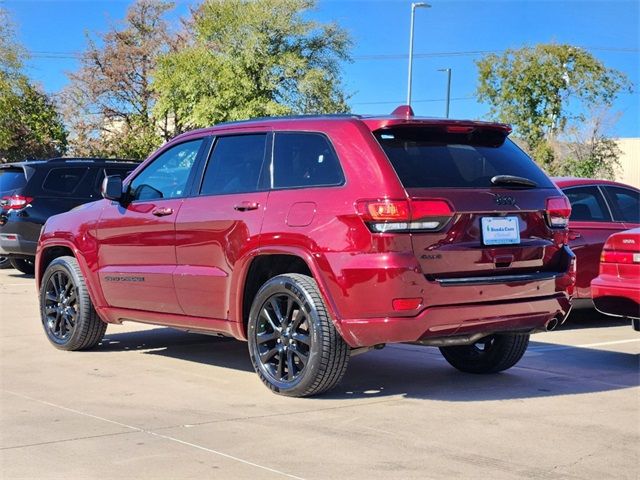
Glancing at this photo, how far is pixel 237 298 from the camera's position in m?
Answer: 6.18

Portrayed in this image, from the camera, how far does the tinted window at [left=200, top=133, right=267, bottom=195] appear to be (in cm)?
633

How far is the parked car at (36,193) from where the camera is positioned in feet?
45.4

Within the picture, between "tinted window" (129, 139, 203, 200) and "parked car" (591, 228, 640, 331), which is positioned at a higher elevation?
"tinted window" (129, 139, 203, 200)

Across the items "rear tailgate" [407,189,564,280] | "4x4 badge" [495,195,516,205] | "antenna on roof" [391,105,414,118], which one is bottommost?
"rear tailgate" [407,189,564,280]

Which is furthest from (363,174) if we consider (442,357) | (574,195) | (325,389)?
(574,195)

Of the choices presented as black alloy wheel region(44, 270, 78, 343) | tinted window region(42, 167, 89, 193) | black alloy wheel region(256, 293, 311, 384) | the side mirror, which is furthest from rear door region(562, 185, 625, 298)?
tinted window region(42, 167, 89, 193)

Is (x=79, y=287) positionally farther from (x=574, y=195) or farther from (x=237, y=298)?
(x=574, y=195)

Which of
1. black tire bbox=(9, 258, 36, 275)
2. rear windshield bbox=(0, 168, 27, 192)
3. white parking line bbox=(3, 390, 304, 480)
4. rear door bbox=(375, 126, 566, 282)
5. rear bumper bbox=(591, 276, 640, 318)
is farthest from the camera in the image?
black tire bbox=(9, 258, 36, 275)

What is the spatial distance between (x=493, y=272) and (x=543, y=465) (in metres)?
1.51

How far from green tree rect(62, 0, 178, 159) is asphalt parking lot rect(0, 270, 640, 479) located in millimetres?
42572

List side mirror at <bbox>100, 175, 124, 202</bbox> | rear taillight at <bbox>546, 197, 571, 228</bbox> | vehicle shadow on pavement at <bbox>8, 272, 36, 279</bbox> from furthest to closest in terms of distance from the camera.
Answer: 1. vehicle shadow on pavement at <bbox>8, 272, 36, 279</bbox>
2. side mirror at <bbox>100, 175, 124, 202</bbox>
3. rear taillight at <bbox>546, 197, 571, 228</bbox>

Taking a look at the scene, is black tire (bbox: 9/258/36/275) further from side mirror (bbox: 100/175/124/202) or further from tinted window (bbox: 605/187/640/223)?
tinted window (bbox: 605/187/640/223)

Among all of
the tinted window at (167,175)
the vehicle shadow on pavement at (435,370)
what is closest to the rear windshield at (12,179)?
the vehicle shadow on pavement at (435,370)

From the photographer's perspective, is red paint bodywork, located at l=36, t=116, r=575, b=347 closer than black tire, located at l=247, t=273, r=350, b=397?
Yes
